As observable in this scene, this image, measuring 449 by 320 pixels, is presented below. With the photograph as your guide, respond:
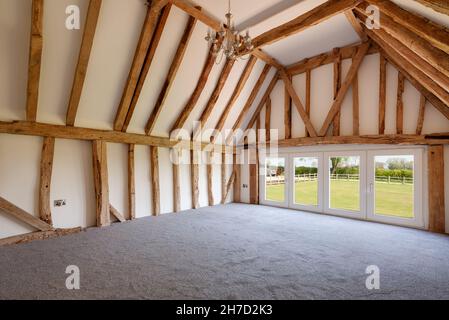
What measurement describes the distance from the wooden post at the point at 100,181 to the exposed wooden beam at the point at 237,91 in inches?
143

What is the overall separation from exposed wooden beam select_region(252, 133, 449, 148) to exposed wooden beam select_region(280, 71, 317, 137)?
0.91 ft

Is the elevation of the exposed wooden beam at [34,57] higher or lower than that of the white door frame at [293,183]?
higher

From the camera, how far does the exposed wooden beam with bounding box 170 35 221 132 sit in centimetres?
573

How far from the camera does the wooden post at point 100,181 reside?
17.9 feet

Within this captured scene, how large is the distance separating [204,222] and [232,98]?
376cm

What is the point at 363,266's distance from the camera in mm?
3398

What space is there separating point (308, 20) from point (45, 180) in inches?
244

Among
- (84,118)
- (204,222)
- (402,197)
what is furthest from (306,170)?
(84,118)

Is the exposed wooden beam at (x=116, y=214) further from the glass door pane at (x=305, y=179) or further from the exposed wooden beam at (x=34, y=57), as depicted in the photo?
the glass door pane at (x=305, y=179)

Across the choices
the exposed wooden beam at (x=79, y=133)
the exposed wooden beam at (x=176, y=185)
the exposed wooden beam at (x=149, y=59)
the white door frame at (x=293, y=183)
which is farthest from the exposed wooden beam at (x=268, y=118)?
the exposed wooden beam at (x=149, y=59)

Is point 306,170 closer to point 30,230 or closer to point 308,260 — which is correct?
point 308,260

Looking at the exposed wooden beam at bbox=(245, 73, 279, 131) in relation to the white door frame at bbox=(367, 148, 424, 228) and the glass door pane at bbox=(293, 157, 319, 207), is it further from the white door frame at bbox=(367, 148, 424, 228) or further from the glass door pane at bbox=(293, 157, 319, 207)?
the white door frame at bbox=(367, 148, 424, 228)

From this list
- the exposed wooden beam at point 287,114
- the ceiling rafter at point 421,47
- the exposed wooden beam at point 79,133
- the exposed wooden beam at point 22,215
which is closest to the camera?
the ceiling rafter at point 421,47

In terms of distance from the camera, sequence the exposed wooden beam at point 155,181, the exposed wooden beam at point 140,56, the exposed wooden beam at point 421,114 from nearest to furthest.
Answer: the exposed wooden beam at point 140,56 → the exposed wooden beam at point 421,114 → the exposed wooden beam at point 155,181
